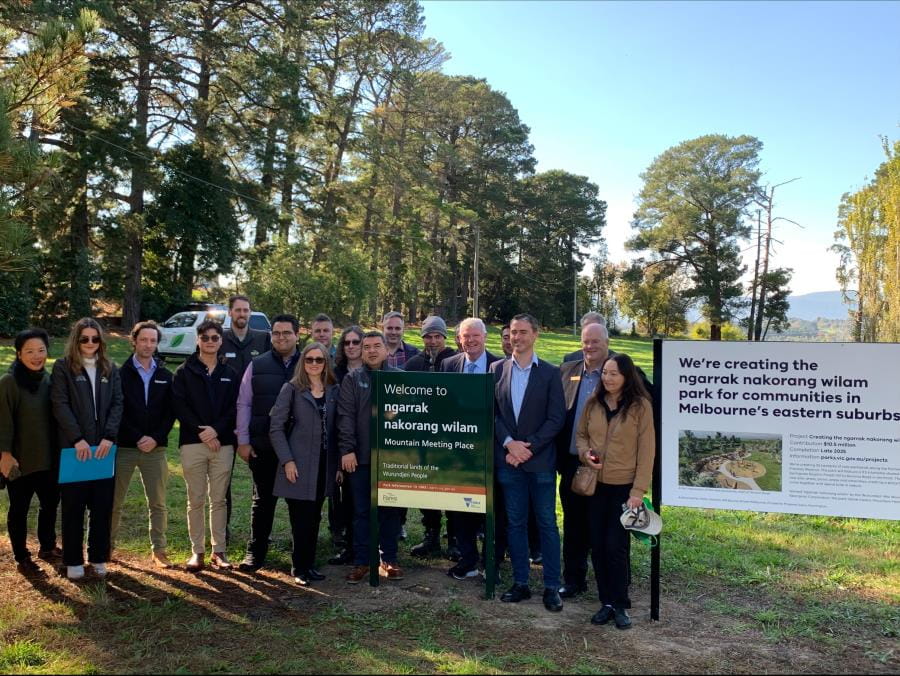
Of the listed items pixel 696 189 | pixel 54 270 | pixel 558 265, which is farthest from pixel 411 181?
pixel 696 189

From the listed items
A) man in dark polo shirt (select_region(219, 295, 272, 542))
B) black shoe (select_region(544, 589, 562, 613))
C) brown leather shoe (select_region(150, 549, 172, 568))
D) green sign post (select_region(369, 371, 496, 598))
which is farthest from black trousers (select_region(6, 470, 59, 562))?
black shoe (select_region(544, 589, 562, 613))

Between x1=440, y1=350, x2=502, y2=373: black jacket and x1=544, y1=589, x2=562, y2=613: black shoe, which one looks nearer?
x1=544, y1=589, x2=562, y2=613: black shoe

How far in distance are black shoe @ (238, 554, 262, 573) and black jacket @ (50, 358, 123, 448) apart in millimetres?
1360

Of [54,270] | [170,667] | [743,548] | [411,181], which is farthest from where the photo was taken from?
[411,181]

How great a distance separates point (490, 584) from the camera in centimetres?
485

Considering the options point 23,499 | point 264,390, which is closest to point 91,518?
point 23,499

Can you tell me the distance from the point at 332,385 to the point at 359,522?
3.50 ft

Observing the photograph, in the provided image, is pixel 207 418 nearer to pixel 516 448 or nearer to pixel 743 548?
pixel 516 448

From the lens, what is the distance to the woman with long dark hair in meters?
5.01

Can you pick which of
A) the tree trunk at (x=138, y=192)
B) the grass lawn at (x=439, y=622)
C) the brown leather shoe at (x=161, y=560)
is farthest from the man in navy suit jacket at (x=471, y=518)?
the tree trunk at (x=138, y=192)

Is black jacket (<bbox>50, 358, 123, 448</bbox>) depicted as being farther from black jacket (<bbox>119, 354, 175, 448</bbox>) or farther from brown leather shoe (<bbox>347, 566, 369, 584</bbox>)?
brown leather shoe (<bbox>347, 566, 369, 584</bbox>)

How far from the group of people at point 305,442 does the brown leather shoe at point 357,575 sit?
0.01m

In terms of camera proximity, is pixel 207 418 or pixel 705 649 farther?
pixel 207 418

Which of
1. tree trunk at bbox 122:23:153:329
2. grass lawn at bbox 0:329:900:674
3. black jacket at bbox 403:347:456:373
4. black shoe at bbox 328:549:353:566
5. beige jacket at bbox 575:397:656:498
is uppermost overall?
tree trunk at bbox 122:23:153:329
